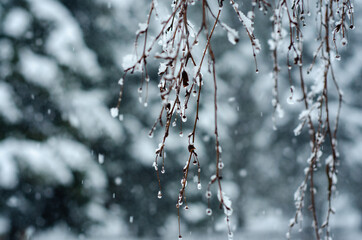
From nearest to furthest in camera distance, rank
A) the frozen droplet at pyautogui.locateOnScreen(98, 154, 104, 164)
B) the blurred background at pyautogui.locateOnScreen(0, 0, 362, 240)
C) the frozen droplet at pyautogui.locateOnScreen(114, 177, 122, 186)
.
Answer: the blurred background at pyautogui.locateOnScreen(0, 0, 362, 240)
the frozen droplet at pyautogui.locateOnScreen(98, 154, 104, 164)
the frozen droplet at pyautogui.locateOnScreen(114, 177, 122, 186)

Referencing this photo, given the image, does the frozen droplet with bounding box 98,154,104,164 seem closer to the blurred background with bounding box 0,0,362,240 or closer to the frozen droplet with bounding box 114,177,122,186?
the blurred background with bounding box 0,0,362,240

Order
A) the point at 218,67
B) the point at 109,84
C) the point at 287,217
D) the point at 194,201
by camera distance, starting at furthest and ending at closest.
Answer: the point at 287,217 → the point at 218,67 → the point at 194,201 → the point at 109,84

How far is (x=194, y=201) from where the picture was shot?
949 centimetres

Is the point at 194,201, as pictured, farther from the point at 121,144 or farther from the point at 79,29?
the point at 79,29

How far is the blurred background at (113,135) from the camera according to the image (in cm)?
835

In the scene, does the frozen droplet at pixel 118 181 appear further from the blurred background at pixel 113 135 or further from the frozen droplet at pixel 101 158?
the frozen droplet at pixel 101 158

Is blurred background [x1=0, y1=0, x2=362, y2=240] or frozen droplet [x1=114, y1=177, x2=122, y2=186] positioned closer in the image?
blurred background [x1=0, y1=0, x2=362, y2=240]

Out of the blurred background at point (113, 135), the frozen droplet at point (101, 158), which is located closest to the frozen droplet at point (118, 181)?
the blurred background at point (113, 135)

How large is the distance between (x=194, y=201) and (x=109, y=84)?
11.5ft

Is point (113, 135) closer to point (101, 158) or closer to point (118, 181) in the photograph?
point (101, 158)

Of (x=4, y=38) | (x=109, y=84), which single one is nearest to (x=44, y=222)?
(x=109, y=84)

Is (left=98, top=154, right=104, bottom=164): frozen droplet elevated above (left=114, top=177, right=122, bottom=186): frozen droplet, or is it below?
above

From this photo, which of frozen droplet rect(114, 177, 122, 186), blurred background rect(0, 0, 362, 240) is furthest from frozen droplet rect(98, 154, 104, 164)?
frozen droplet rect(114, 177, 122, 186)

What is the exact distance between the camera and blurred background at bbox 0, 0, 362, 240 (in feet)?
Answer: 27.4
